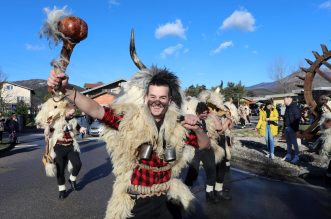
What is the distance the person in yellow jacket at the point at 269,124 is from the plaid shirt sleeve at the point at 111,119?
27.2ft

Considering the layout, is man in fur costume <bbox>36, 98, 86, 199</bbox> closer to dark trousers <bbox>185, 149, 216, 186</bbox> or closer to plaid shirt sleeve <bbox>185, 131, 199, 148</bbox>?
dark trousers <bbox>185, 149, 216, 186</bbox>

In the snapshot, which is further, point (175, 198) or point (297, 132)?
point (297, 132)

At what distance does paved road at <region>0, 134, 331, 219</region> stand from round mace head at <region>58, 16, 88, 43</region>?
371 cm

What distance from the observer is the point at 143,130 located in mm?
3021

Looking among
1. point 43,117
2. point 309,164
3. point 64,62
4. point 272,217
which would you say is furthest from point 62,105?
point 309,164

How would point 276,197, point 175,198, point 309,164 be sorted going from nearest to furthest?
point 175,198 < point 276,197 < point 309,164

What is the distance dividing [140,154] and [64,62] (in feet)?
3.20

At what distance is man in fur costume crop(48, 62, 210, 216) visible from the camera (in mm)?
3014

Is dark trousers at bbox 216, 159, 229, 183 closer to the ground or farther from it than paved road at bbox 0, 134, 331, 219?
farther from it

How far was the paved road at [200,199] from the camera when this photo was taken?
18.5 ft

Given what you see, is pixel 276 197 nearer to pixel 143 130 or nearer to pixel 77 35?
pixel 143 130

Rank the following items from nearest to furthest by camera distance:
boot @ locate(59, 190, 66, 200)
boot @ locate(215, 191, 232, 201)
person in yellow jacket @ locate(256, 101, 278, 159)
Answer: boot @ locate(215, 191, 232, 201) < boot @ locate(59, 190, 66, 200) < person in yellow jacket @ locate(256, 101, 278, 159)

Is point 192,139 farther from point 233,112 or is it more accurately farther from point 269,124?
point 269,124

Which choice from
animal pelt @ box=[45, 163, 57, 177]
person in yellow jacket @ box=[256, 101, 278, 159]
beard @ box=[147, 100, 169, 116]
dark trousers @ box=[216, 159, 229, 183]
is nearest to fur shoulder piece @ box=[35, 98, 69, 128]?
animal pelt @ box=[45, 163, 57, 177]
